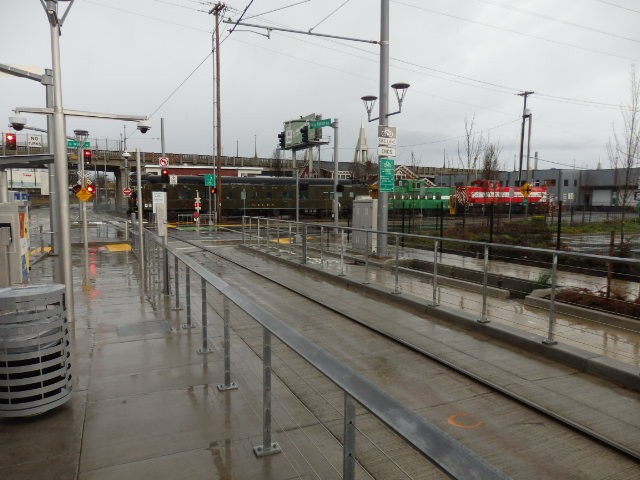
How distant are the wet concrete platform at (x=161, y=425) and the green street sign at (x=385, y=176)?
8890mm

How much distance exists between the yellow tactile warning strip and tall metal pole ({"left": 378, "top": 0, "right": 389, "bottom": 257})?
10.5 m

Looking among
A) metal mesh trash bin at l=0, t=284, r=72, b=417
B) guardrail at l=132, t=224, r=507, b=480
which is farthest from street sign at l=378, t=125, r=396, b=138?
metal mesh trash bin at l=0, t=284, r=72, b=417

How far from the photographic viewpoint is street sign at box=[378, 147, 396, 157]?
14760 mm

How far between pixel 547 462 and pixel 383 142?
38.9ft

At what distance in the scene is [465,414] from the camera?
15.9 ft

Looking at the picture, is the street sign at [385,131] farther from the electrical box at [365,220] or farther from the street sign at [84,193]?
the street sign at [84,193]

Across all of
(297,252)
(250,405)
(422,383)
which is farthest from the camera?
(297,252)

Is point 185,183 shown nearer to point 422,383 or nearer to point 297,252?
point 297,252

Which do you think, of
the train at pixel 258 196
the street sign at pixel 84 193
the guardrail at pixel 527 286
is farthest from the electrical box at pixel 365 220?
the train at pixel 258 196

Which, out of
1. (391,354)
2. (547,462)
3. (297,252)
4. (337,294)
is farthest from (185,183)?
(547,462)

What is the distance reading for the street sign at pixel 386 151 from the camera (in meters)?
14.8

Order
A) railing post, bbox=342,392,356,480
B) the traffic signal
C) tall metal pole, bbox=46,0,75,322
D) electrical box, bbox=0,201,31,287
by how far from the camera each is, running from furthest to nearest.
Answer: the traffic signal
electrical box, bbox=0,201,31,287
tall metal pole, bbox=46,0,75,322
railing post, bbox=342,392,356,480

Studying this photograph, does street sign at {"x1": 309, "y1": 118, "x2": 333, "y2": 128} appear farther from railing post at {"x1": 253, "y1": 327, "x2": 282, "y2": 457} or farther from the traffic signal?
railing post at {"x1": 253, "y1": 327, "x2": 282, "y2": 457}

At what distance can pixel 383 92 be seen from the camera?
14695 millimetres
